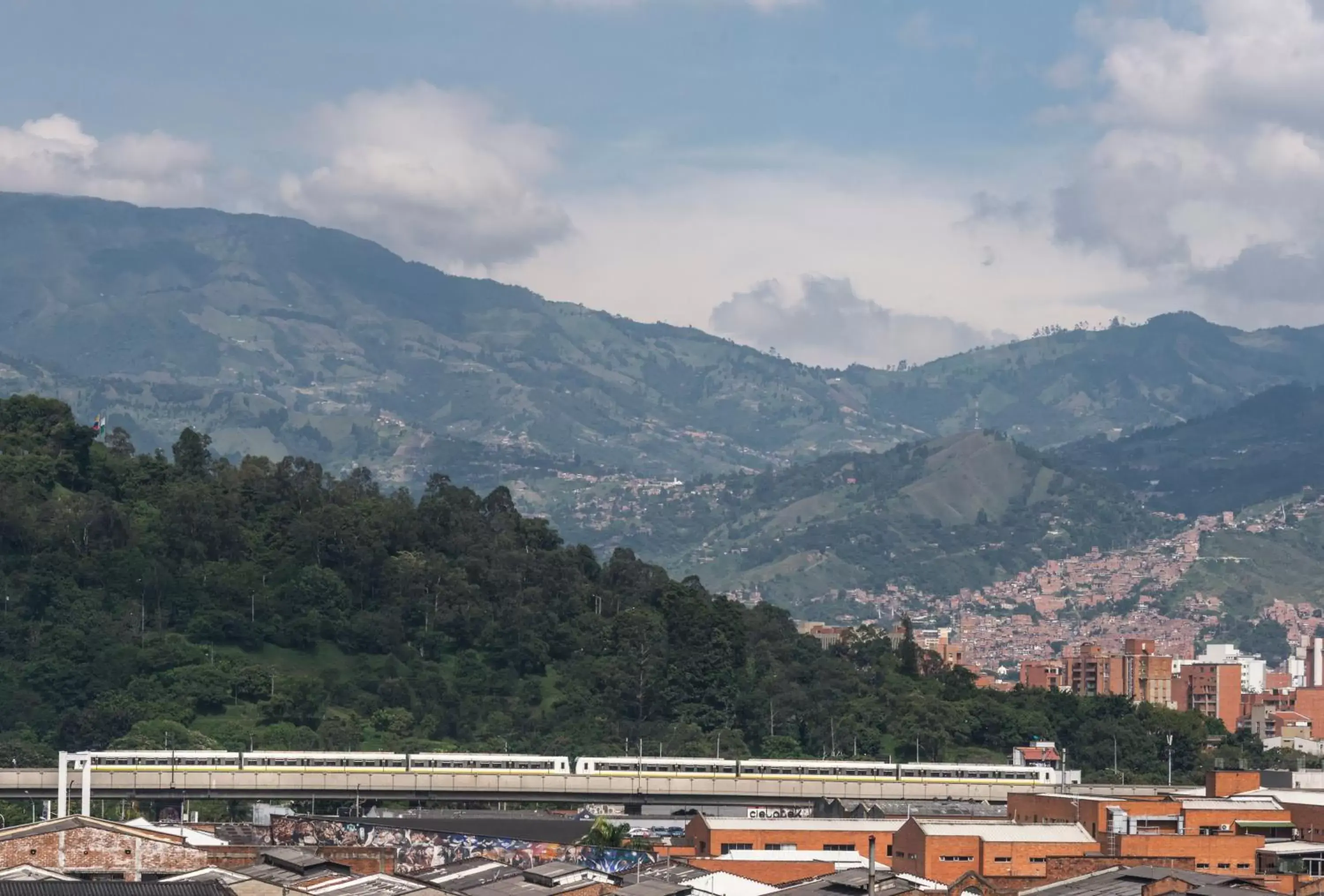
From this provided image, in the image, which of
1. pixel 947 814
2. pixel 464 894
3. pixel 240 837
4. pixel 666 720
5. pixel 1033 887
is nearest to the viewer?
pixel 464 894

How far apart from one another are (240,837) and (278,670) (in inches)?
3225

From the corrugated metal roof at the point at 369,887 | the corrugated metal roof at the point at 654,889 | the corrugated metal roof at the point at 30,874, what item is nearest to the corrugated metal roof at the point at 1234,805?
the corrugated metal roof at the point at 654,889

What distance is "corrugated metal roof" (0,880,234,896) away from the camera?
63469 mm

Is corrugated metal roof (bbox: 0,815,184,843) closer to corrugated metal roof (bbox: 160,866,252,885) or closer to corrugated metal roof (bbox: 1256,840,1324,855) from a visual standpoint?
corrugated metal roof (bbox: 160,866,252,885)

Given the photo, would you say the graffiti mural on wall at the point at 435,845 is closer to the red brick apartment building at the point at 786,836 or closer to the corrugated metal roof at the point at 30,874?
the red brick apartment building at the point at 786,836

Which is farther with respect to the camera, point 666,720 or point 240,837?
point 666,720

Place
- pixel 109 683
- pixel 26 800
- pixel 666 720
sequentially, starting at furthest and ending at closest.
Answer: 1. pixel 666 720
2. pixel 109 683
3. pixel 26 800

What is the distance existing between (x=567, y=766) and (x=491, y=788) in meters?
5.41

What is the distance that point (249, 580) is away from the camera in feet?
632

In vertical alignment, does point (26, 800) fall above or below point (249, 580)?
below

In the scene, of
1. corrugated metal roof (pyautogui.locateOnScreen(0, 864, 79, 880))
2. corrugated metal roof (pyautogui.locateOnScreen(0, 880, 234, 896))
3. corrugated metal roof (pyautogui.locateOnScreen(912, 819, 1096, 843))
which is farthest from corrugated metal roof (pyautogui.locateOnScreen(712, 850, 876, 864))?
corrugated metal roof (pyautogui.locateOnScreen(0, 880, 234, 896))

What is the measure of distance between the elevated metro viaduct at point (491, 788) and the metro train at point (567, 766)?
1.09 feet

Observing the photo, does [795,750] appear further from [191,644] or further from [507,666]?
[191,644]

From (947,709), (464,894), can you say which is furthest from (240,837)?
(947,709)
